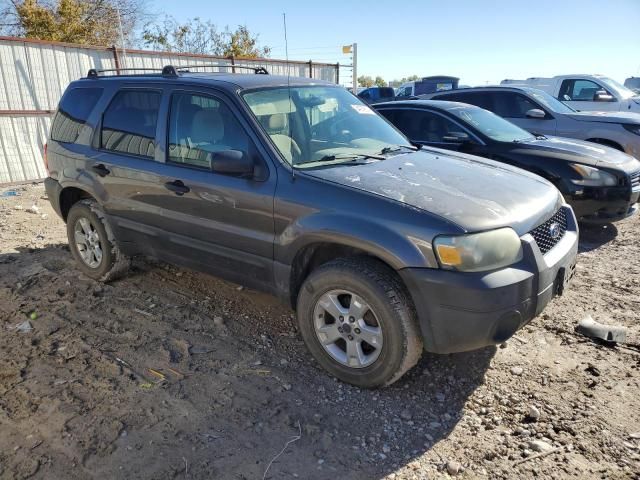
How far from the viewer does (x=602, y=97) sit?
10.8m

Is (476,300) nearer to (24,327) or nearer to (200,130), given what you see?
(200,130)

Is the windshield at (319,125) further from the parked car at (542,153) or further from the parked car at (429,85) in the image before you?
the parked car at (429,85)

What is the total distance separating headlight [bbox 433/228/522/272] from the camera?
2.61m

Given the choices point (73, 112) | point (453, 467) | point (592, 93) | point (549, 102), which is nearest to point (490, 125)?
point (549, 102)

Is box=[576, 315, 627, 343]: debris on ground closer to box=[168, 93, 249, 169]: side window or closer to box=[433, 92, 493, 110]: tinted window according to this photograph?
box=[168, 93, 249, 169]: side window

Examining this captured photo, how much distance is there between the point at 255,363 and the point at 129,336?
1076 millimetres

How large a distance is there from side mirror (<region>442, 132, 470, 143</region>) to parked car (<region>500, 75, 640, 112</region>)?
6.62m

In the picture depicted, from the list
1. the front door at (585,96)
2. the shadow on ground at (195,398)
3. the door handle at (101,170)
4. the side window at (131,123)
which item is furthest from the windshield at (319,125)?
the front door at (585,96)

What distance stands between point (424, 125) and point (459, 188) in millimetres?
3688

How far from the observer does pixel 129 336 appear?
3.75 m

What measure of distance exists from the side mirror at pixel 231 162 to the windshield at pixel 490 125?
3.96 m

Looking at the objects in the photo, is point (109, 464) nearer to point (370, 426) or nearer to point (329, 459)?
point (329, 459)

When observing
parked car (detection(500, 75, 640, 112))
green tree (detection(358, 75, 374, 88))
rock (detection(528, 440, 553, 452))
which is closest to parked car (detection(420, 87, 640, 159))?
parked car (detection(500, 75, 640, 112))

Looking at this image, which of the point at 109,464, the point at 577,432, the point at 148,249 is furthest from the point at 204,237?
the point at 577,432
